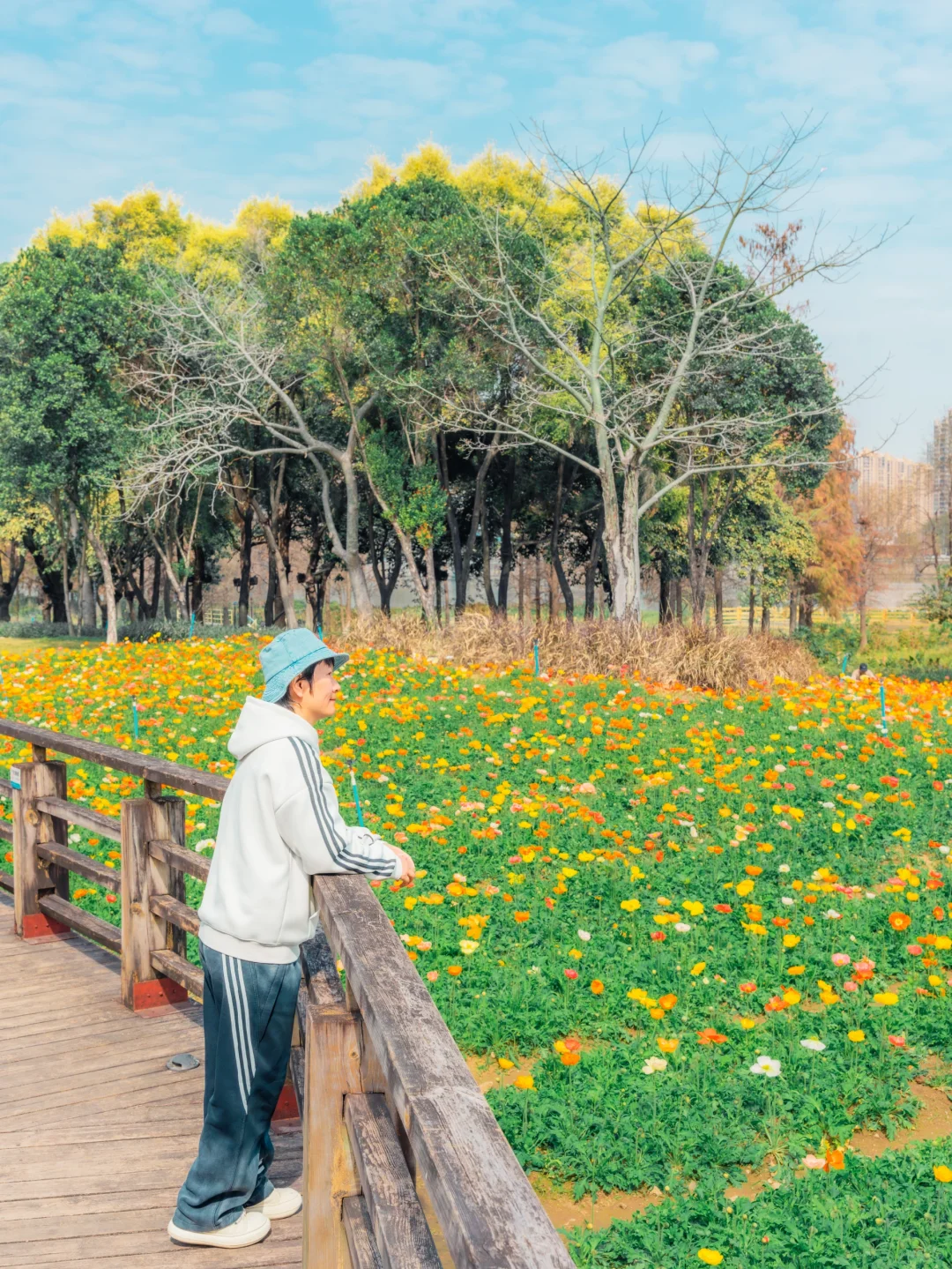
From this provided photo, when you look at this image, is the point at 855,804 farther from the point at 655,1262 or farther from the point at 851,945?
the point at 655,1262

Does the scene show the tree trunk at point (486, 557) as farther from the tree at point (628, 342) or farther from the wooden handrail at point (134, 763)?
the wooden handrail at point (134, 763)

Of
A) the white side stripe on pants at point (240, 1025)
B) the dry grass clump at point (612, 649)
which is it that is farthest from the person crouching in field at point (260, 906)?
the dry grass clump at point (612, 649)

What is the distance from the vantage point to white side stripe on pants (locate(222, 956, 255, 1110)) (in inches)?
105

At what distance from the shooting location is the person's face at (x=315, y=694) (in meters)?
2.71

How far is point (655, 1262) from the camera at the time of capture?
10.3 feet

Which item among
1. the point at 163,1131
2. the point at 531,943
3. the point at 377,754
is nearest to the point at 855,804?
the point at 531,943

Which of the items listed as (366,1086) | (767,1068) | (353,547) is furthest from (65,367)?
(366,1086)

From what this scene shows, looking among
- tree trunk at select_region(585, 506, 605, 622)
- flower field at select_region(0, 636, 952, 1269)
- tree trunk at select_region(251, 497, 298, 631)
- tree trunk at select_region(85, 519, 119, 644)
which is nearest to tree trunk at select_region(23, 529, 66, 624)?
tree trunk at select_region(251, 497, 298, 631)

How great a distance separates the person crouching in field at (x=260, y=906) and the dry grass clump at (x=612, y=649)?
10.4 meters

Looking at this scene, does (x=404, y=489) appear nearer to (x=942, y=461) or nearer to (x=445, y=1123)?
(x=445, y=1123)

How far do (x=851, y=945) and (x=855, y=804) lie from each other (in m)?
2.24

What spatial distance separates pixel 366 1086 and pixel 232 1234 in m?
0.93

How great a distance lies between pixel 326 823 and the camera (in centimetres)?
255

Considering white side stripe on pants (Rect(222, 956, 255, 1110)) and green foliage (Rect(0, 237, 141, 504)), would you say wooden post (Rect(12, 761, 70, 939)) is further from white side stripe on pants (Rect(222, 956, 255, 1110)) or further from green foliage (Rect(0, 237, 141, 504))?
green foliage (Rect(0, 237, 141, 504))
